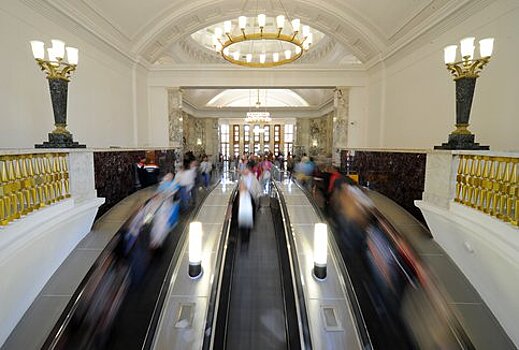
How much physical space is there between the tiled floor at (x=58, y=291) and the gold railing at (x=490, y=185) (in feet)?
16.8

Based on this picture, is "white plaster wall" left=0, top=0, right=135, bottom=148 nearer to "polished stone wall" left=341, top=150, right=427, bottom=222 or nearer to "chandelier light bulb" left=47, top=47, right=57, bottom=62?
"chandelier light bulb" left=47, top=47, right=57, bottom=62

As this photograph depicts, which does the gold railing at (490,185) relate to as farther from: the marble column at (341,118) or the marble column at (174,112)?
the marble column at (174,112)

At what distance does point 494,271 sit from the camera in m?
3.00

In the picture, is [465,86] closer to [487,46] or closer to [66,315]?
[487,46]

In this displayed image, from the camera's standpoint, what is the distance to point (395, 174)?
6.46 m

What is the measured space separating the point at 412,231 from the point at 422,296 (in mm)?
1656

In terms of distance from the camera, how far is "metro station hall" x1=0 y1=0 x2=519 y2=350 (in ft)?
10.2

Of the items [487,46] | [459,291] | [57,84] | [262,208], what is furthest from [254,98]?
[459,291]

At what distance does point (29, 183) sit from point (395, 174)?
6613 millimetres

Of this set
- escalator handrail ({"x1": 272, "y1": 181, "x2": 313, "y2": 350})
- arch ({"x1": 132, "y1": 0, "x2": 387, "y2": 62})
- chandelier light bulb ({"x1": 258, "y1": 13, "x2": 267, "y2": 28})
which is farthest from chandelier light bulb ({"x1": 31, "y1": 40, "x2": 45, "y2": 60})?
arch ({"x1": 132, "y1": 0, "x2": 387, "y2": 62})

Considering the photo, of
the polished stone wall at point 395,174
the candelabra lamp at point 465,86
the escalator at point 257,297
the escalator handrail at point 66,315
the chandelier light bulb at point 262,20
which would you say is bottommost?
the escalator at point 257,297

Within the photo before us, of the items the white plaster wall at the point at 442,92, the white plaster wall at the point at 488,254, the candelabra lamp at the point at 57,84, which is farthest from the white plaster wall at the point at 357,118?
the candelabra lamp at the point at 57,84

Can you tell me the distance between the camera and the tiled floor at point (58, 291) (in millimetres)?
3045

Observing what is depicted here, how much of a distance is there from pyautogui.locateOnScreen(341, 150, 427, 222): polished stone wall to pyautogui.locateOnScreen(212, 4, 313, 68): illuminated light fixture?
11.6ft
